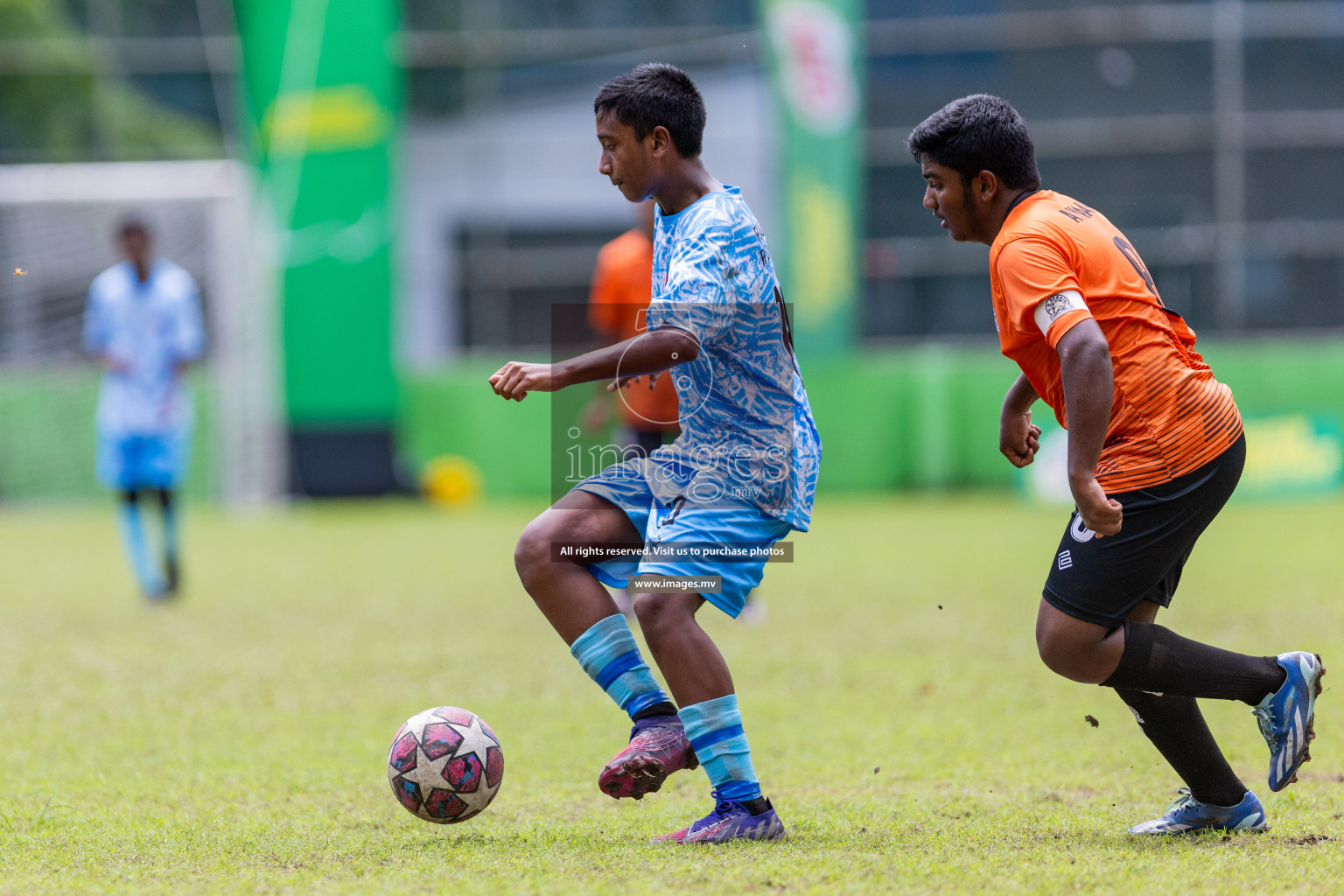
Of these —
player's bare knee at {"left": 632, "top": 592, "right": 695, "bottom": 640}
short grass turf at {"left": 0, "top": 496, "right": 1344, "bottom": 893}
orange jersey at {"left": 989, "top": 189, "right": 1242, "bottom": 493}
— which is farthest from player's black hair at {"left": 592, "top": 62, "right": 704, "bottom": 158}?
short grass turf at {"left": 0, "top": 496, "right": 1344, "bottom": 893}

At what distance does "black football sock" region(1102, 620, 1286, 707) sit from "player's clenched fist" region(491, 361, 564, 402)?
1.52 metres

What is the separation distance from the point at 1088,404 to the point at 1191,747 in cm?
105

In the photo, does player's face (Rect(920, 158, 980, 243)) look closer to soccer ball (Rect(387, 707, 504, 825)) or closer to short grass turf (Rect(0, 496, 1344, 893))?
short grass turf (Rect(0, 496, 1344, 893))

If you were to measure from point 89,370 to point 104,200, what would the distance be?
→ 83.8 inches

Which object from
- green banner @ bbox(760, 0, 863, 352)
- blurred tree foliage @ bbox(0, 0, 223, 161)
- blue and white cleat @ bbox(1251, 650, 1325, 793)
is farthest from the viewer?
blurred tree foliage @ bbox(0, 0, 223, 161)

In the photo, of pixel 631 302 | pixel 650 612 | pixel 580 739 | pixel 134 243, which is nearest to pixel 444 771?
pixel 650 612

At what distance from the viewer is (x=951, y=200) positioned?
3883mm

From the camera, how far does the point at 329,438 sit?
656 inches

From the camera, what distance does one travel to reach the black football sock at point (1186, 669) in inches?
149

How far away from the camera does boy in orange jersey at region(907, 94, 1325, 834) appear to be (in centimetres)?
372

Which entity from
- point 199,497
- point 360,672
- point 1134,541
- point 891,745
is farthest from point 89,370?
point 1134,541

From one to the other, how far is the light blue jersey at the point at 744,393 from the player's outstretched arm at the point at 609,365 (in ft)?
0.42

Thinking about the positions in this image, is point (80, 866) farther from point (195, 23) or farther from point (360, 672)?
point (195, 23)

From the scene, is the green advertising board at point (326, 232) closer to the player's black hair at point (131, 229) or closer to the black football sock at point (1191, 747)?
the player's black hair at point (131, 229)
